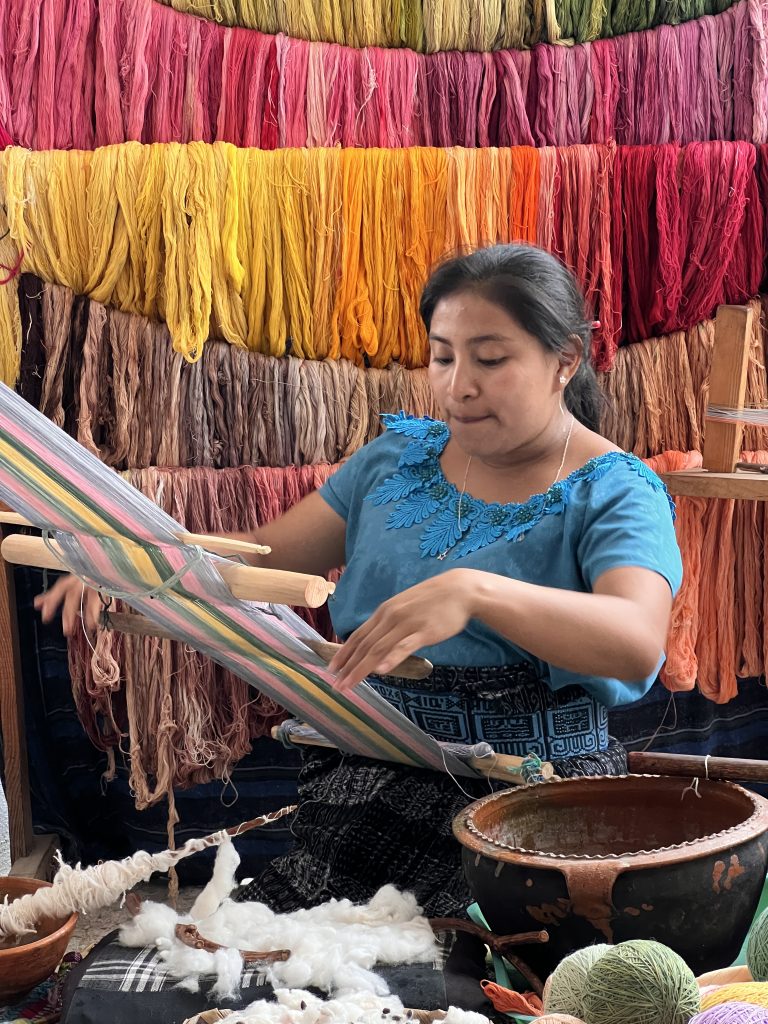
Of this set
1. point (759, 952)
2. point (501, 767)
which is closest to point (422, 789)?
point (501, 767)

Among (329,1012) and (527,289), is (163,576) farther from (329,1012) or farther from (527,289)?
(527,289)

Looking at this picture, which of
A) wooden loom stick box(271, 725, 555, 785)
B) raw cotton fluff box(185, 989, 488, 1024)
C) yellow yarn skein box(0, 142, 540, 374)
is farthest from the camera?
yellow yarn skein box(0, 142, 540, 374)

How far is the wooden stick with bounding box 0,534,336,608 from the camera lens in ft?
4.89

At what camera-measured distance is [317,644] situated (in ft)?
5.77

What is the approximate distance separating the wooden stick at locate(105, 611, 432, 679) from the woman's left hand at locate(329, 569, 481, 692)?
3cm

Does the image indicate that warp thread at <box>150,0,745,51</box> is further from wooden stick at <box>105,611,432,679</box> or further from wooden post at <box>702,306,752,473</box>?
wooden stick at <box>105,611,432,679</box>

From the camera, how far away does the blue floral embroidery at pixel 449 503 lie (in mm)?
2074

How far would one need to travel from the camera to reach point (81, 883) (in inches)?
63.4

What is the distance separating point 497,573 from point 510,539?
0.06 meters

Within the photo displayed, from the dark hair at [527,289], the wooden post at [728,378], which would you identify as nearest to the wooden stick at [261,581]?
the dark hair at [527,289]

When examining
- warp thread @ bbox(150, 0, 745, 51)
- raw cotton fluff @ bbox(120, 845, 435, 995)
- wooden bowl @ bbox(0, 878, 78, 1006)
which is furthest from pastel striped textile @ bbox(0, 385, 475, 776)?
warp thread @ bbox(150, 0, 745, 51)

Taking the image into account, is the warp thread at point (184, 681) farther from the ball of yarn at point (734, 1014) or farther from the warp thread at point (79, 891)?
the ball of yarn at point (734, 1014)

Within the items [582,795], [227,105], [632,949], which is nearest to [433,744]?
[582,795]

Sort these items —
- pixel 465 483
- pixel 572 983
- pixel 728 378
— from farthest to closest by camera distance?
pixel 728 378 → pixel 465 483 → pixel 572 983
